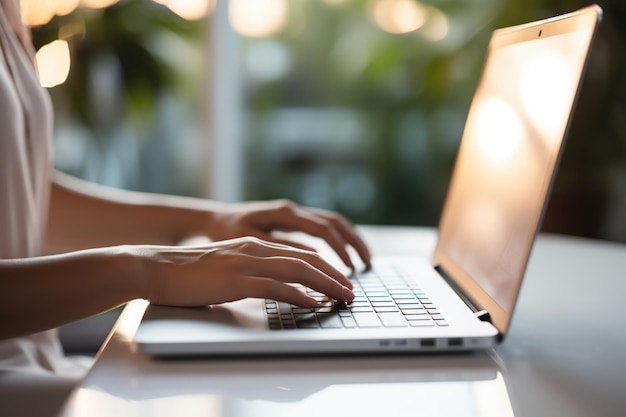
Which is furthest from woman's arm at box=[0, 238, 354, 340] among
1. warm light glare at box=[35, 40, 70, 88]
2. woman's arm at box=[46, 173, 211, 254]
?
warm light glare at box=[35, 40, 70, 88]

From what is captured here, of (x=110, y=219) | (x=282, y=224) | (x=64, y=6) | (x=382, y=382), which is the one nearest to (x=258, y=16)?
(x=64, y=6)

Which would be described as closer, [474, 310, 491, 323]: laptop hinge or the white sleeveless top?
[474, 310, 491, 323]: laptop hinge

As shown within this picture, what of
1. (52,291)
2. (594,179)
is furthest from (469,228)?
(594,179)

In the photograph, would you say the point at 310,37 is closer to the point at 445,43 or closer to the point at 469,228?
the point at 445,43

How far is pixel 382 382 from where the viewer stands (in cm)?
57

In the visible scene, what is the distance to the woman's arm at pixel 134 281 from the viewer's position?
651 mm

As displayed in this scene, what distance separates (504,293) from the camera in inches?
26.5

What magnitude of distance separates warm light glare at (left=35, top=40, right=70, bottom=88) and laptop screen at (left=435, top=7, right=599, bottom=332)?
182cm

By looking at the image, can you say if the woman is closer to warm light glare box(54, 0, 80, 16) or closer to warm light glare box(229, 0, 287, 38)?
warm light glare box(54, 0, 80, 16)

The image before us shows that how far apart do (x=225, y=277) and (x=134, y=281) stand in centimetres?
9

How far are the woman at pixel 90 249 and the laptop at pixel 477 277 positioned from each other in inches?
1.3

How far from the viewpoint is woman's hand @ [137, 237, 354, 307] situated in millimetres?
657

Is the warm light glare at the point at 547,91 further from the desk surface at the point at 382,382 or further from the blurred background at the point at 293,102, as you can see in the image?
the blurred background at the point at 293,102

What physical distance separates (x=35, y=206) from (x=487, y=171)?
0.61 metres
